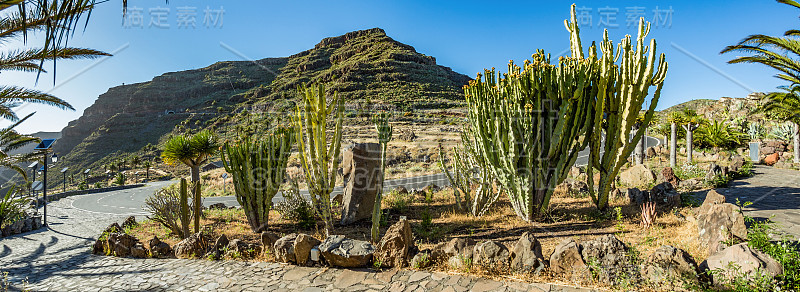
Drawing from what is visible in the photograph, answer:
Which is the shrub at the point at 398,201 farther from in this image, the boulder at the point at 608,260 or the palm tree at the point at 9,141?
the palm tree at the point at 9,141

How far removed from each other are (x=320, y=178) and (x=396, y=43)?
8901cm

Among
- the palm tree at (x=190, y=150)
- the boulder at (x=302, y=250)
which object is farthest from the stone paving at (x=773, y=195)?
the palm tree at (x=190, y=150)

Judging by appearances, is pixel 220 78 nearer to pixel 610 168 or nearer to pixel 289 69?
pixel 289 69

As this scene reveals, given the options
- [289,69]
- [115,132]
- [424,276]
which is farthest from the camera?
[289,69]

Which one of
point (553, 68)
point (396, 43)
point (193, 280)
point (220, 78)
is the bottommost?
point (193, 280)

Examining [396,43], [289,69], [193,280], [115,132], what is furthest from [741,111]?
[115,132]

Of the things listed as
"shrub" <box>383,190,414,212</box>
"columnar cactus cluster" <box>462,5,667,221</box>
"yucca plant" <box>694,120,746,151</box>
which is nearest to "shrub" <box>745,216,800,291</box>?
"columnar cactus cluster" <box>462,5,667,221</box>

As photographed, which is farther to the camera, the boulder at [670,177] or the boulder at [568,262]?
the boulder at [670,177]

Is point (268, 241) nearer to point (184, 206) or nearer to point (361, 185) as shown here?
point (184, 206)

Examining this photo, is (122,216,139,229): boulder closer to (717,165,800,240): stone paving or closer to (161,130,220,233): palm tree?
(161,130,220,233): palm tree

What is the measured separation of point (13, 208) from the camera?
9977mm

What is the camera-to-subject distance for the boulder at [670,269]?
3.42 m

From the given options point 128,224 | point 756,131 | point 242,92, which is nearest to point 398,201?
point 128,224

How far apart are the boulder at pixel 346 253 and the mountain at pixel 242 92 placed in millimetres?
33809
